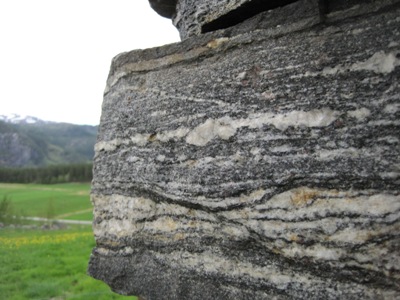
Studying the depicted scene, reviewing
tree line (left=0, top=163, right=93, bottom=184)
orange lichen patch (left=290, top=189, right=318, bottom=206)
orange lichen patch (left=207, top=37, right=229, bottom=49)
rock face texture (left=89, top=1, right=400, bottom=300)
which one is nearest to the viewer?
rock face texture (left=89, top=1, right=400, bottom=300)

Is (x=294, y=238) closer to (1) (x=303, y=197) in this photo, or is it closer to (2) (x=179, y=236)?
(1) (x=303, y=197)

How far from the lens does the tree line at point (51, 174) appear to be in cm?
8375

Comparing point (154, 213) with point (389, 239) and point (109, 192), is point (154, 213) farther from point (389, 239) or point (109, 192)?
point (389, 239)

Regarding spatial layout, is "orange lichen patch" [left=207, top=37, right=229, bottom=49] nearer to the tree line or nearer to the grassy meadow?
the grassy meadow

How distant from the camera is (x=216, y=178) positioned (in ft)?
7.89

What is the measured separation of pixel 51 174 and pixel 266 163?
305 ft

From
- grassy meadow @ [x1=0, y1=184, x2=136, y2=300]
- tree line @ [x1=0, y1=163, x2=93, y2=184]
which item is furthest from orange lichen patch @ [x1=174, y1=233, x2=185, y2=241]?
tree line @ [x1=0, y1=163, x2=93, y2=184]

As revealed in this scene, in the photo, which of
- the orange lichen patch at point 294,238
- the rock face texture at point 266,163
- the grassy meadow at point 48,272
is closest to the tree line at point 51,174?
the grassy meadow at point 48,272

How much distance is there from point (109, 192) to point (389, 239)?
6.97ft

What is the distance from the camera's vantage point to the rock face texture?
1937 mm

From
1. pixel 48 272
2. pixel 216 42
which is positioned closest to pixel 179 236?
pixel 216 42

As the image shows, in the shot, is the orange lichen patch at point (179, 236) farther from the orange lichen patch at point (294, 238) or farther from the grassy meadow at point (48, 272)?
the grassy meadow at point (48, 272)

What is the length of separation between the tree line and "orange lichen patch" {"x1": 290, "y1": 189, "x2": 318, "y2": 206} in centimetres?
8364

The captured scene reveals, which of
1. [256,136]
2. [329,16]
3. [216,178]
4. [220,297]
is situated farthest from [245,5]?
[220,297]
